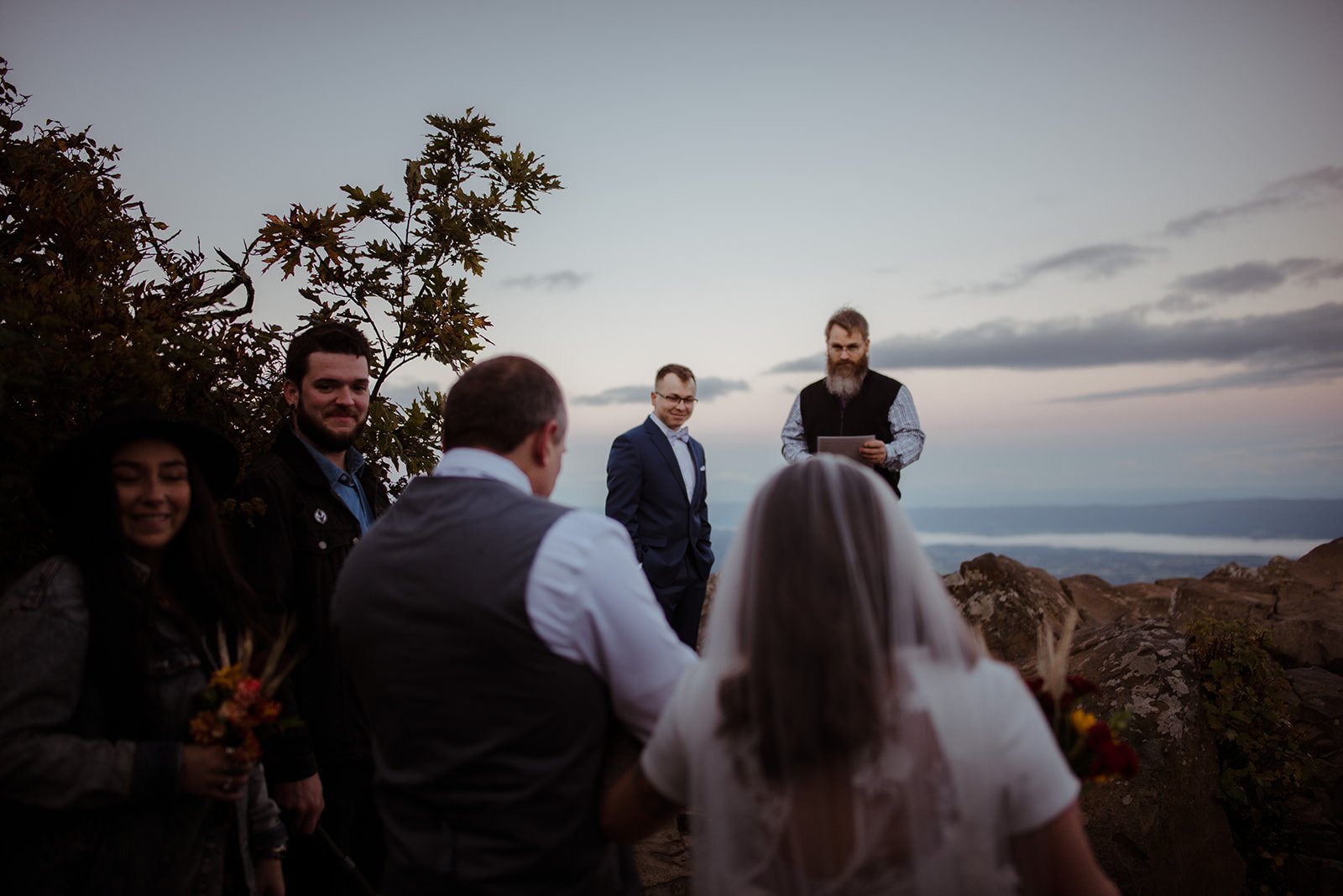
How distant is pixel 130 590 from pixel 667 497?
4.86 m

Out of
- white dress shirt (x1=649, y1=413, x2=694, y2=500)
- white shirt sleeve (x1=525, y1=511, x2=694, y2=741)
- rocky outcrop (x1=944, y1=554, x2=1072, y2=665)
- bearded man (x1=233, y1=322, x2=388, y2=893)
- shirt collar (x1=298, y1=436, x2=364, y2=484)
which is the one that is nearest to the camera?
white shirt sleeve (x1=525, y1=511, x2=694, y2=741)

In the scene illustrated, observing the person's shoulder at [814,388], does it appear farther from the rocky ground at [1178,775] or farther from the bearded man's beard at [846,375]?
the rocky ground at [1178,775]

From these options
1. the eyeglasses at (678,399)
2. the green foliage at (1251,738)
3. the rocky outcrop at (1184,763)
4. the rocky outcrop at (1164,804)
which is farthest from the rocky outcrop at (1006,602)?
the eyeglasses at (678,399)

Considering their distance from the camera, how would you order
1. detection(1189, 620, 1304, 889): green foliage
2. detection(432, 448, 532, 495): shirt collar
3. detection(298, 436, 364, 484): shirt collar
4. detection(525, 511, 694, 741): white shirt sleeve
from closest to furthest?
1. detection(525, 511, 694, 741): white shirt sleeve
2. detection(432, 448, 532, 495): shirt collar
3. detection(298, 436, 364, 484): shirt collar
4. detection(1189, 620, 1304, 889): green foliage

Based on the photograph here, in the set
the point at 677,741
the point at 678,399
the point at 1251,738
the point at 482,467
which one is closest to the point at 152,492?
the point at 482,467

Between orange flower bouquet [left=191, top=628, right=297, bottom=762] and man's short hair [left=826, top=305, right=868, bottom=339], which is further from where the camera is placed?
man's short hair [left=826, top=305, right=868, bottom=339]

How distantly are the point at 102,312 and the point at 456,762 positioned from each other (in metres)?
2.38

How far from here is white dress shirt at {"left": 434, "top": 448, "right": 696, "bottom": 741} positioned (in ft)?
6.42

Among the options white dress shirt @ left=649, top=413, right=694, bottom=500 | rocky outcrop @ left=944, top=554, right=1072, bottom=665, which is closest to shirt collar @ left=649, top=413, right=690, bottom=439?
white dress shirt @ left=649, top=413, right=694, bottom=500

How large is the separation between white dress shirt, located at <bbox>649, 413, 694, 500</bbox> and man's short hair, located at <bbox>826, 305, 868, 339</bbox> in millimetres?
1623

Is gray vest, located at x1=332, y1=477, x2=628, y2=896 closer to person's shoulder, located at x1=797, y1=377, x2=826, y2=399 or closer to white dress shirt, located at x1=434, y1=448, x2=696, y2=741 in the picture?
white dress shirt, located at x1=434, y1=448, x2=696, y2=741

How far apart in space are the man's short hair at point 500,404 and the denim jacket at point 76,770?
3.40ft

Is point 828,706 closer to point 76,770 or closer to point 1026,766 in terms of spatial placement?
point 1026,766

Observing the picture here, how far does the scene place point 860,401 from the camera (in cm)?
618
